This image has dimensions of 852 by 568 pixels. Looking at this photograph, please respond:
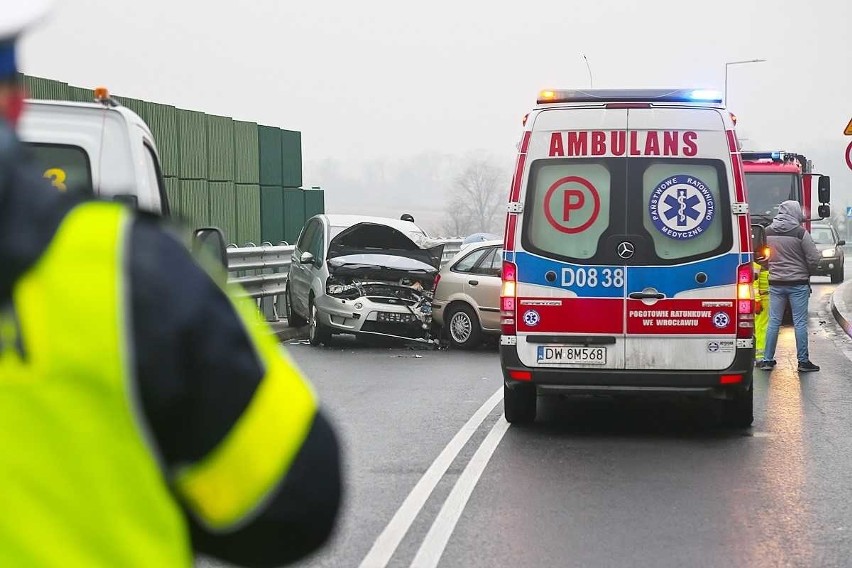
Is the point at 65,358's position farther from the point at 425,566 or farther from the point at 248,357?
the point at 425,566

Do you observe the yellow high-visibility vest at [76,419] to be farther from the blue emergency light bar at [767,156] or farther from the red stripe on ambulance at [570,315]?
the blue emergency light bar at [767,156]

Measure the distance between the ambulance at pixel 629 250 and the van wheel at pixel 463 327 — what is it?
7014 mm

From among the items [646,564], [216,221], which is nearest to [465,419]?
[646,564]

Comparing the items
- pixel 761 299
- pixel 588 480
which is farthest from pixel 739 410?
pixel 761 299

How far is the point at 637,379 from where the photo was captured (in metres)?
9.40

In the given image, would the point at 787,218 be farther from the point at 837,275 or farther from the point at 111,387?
the point at 837,275

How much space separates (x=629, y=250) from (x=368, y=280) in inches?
301

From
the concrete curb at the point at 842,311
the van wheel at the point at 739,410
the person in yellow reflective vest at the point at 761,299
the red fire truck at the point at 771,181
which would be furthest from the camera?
the red fire truck at the point at 771,181

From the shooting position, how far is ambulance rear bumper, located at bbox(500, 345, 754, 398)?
30.6 feet

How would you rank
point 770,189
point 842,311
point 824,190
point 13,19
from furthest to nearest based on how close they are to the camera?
point 770,189 → point 824,190 → point 842,311 → point 13,19

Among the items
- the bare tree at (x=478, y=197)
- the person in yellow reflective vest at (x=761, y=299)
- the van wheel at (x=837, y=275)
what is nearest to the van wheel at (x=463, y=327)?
the person in yellow reflective vest at (x=761, y=299)

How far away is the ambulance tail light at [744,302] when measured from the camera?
9344 millimetres

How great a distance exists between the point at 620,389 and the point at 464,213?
140283mm

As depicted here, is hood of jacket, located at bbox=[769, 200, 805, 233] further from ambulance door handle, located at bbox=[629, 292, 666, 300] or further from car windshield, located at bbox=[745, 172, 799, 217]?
car windshield, located at bbox=[745, 172, 799, 217]
